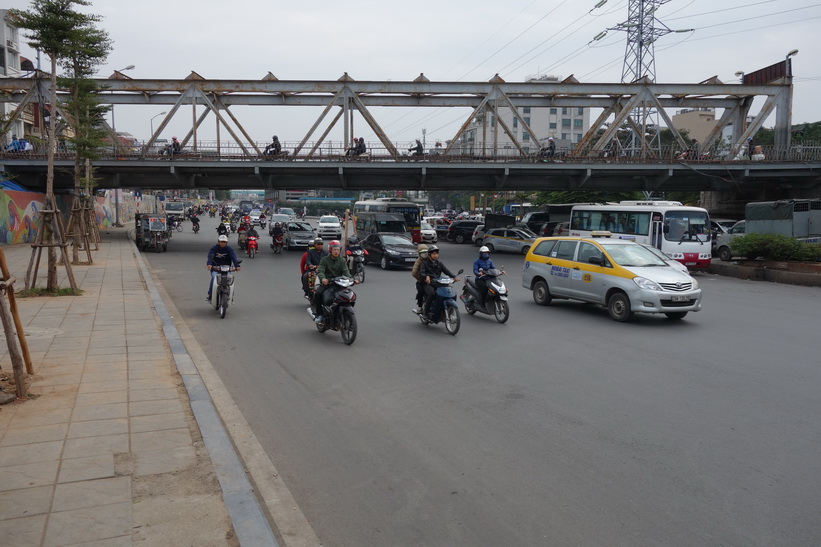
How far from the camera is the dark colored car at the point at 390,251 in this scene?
25.2m

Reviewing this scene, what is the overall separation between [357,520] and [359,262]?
1638cm

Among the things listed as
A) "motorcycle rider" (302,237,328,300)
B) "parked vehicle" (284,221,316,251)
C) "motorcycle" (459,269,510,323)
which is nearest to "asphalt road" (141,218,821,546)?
"motorcycle" (459,269,510,323)

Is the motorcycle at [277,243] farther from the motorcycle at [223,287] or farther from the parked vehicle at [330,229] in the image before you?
the motorcycle at [223,287]

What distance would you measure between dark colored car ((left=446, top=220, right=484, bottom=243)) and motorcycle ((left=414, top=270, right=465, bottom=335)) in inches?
1458

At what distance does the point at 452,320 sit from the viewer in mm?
11305

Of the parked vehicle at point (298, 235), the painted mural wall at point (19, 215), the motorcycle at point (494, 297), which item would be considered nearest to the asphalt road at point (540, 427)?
the motorcycle at point (494, 297)

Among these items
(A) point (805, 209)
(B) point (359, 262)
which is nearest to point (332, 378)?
(B) point (359, 262)

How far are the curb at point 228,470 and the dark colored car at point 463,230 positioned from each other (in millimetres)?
41335

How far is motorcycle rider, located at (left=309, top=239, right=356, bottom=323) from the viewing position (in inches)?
429

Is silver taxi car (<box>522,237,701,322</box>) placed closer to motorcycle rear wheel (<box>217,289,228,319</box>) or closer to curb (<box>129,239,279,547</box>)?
motorcycle rear wheel (<box>217,289,228,319</box>)

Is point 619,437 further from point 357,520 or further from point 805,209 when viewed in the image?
point 805,209

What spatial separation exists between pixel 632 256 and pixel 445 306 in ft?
14.2

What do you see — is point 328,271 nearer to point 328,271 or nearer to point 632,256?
point 328,271

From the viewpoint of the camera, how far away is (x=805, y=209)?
1046 inches
